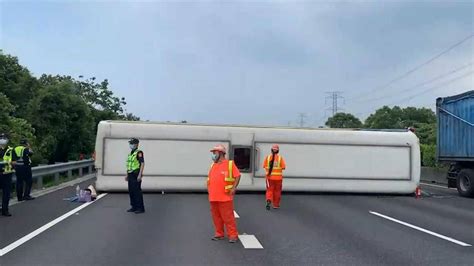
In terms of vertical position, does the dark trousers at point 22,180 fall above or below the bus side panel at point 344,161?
below

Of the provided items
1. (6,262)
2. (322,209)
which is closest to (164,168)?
(322,209)

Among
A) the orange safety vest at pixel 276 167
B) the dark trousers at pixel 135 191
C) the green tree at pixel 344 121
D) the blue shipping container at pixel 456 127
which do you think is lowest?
the dark trousers at pixel 135 191

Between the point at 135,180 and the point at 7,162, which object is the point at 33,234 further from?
the point at 135,180

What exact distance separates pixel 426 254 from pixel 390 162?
11.8 metres

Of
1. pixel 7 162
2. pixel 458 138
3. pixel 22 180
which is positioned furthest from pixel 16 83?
pixel 458 138

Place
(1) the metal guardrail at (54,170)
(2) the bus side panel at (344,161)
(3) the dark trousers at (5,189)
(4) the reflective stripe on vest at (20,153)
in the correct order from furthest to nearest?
(2) the bus side panel at (344,161)
(1) the metal guardrail at (54,170)
(4) the reflective stripe on vest at (20,153)
(3) the dark trousers at (5,189)

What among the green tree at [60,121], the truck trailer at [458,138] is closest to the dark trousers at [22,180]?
the truck trailer at [458,138]

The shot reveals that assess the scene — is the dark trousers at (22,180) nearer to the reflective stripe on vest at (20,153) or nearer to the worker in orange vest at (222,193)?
the reflective stripe on vest at (20,153)

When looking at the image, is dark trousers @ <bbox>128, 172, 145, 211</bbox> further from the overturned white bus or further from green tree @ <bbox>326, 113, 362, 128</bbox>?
green tree @ <bbox>326, 113, 362, 128</bbox>

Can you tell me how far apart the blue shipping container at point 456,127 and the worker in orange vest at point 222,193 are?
40.9 ft

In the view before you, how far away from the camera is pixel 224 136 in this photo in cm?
1945

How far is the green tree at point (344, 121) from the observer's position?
115 m

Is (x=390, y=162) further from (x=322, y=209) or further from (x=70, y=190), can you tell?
(x=70, y=190)

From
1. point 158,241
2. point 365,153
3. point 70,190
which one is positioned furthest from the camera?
point 365,153
